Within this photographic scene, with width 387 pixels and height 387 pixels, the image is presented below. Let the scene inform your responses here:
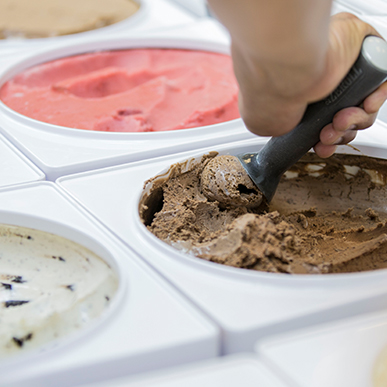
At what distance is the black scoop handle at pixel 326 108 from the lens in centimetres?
72

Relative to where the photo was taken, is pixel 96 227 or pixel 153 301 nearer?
pixel 153 301

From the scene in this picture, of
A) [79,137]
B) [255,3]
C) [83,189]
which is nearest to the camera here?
[255,3]

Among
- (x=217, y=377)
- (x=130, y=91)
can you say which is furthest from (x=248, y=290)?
(x=130, y=91)

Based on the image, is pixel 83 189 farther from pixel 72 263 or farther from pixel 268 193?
pixel 268 193

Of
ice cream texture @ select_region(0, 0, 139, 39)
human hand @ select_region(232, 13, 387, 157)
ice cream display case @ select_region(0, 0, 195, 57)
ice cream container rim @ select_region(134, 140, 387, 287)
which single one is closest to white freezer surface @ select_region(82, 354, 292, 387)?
ice cream container rim @ select_region(134, 140, 387, 287)

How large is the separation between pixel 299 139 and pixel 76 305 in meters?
0.46

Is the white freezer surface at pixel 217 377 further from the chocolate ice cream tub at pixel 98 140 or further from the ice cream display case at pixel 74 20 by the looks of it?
the ice cream display case at pixel 74 20

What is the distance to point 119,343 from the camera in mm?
587

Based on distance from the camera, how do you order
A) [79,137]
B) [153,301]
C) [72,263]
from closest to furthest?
[153,301] < [72,263] < [79,137]

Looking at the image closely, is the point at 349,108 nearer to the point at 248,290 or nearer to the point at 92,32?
the point at 248,290

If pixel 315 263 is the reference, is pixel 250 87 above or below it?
above

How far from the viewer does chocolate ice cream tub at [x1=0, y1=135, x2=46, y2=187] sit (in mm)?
979

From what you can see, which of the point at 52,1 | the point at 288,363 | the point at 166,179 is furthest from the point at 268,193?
the point at 52,1

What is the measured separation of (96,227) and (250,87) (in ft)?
1.13
